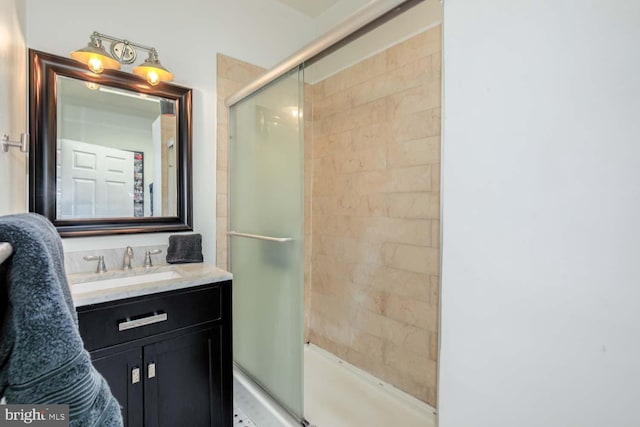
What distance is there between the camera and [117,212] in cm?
164

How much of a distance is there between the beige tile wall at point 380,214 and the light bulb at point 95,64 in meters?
1.50

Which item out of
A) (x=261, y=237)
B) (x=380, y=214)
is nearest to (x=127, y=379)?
(x=261, y=237)

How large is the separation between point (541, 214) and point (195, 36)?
212 centimetres

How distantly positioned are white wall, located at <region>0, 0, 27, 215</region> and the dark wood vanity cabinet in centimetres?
52

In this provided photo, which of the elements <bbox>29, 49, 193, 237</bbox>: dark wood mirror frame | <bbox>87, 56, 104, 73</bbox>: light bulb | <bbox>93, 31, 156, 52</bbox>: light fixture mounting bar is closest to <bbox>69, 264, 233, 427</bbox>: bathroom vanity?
<bbox>29, 49, 193, 237</bbox>: dark wood mirror frame

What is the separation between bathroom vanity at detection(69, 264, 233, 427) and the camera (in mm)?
1186

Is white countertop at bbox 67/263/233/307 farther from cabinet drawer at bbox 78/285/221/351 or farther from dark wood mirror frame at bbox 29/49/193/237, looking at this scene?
dark wood mirror frame at bbox 29/49/193/237

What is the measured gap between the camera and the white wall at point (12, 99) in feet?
3.20

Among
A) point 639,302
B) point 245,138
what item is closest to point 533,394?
point 639,302

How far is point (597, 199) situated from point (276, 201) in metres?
1.35

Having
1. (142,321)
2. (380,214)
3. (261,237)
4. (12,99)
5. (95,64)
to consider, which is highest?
(95,64)

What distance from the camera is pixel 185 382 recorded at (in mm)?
1368

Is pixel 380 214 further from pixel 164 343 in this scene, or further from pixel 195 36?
pixel 195 36

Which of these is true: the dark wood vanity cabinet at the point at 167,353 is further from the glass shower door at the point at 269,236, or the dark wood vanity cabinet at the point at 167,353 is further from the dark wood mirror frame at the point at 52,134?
the dark wood mirror frame at the point at 52,134
